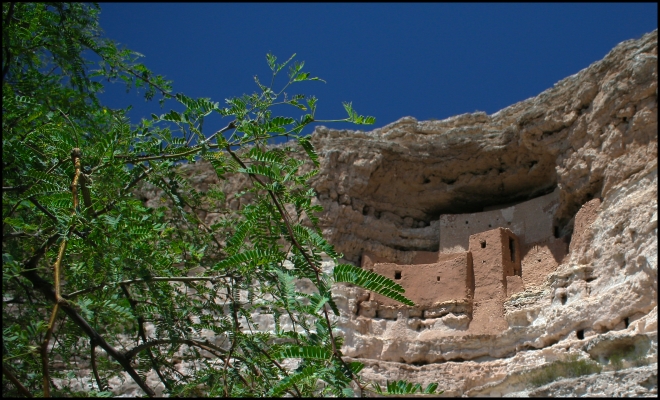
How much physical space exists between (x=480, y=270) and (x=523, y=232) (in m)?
1.72

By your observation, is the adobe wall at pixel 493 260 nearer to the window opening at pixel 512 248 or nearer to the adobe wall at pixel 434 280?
the window opening at pixel 512 248

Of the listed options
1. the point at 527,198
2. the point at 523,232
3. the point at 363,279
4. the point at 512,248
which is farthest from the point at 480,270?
the point at 363,279

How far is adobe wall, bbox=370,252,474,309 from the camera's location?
14.4 meters

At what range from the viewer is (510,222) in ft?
52.3

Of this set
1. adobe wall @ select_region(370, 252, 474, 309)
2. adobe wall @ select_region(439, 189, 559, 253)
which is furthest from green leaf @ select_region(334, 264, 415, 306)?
adobe wall @ select_region(439, 189, 559, 253)

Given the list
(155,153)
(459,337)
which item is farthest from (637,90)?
(155,153)

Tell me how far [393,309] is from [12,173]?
10.3 meters

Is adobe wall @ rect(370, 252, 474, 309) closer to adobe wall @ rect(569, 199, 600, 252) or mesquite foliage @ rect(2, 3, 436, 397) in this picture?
adobe wall @ rect(569, 199, 600, 252)

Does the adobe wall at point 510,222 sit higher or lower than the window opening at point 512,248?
higher

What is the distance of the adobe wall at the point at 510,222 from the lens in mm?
15445

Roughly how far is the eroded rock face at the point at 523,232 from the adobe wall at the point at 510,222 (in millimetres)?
210

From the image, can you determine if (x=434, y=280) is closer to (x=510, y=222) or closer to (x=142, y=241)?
(x=510, y=222)

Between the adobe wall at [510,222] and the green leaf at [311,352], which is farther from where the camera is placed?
the adobe wall at [510,222]

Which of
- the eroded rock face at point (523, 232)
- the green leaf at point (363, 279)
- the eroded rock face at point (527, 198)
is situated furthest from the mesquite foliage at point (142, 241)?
the eroded rock face at point (527, 198)
